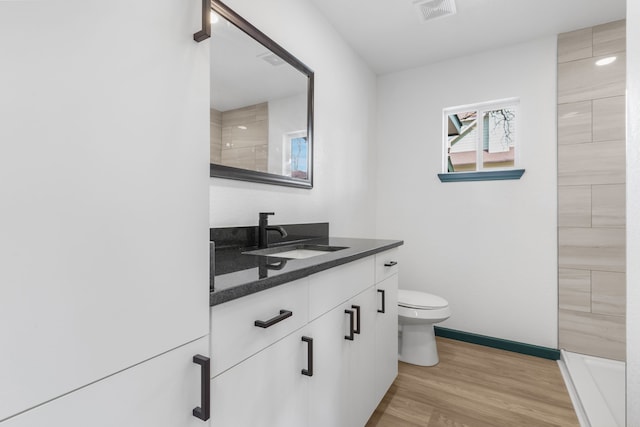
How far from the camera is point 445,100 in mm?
2789

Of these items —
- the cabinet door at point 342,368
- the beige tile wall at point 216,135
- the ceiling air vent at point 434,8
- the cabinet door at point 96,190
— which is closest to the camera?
the cabinet door at point 96,190

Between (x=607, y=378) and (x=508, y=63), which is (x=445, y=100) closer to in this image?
(x=508, y=63)

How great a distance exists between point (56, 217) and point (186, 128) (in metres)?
0.29

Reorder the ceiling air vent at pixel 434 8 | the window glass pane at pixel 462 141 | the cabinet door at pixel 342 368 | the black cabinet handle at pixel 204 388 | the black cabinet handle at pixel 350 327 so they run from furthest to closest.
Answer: the window glass pane at pixel 462 141 < the ceiling air vent at pixel 434 8 < the black cabinet handle at pixel 350 327 < the cabinet door at pixel 342 368 < the black cabinet handle at pixel 204 388

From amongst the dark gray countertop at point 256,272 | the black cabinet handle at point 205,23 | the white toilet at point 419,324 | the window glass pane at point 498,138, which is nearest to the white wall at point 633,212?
the dark gray countertop at point 256,272

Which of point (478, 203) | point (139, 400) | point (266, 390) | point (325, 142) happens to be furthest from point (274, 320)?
point (478, 203)

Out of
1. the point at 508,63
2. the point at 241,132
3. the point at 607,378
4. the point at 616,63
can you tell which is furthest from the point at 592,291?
the point at 241,132

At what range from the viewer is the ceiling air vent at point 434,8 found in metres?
2.02

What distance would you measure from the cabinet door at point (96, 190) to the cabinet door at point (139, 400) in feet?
0.06

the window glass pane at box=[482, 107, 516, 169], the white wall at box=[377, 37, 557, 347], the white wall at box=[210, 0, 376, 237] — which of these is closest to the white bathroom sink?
the white wall at box=[210, 0, 376, 237]

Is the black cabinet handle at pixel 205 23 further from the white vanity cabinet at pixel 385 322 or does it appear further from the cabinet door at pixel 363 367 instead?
the white vanity cabinet at pixel 385 322

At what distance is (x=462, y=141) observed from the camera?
2820mm

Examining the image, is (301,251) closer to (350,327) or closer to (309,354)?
(350,327)

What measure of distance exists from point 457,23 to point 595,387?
2596 millimetres
